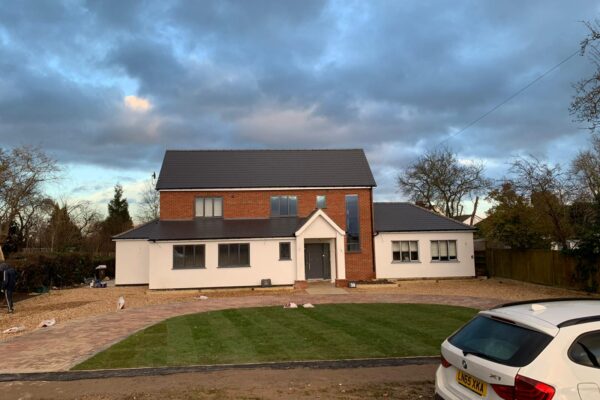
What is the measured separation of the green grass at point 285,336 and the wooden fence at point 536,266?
9.15 metres

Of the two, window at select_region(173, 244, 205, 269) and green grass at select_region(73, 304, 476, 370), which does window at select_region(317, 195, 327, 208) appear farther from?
green grass at select_region(73, 304, 476, 370)

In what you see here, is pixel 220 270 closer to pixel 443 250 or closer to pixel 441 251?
pixel 441 251

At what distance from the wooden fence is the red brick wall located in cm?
810

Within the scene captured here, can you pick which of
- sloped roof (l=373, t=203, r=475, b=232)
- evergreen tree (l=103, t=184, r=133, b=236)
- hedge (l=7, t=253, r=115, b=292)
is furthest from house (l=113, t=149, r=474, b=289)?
evergreen tree (l=103, t=184, r=133, b=236)

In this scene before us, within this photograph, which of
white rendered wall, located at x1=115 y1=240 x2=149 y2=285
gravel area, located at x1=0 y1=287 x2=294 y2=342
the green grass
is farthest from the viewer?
white rendered wall, located at x1=115 y1=240 x2=149 y2=285

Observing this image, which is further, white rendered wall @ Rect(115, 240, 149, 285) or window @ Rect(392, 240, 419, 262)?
window @ Rect(392, 240, 419, 262)

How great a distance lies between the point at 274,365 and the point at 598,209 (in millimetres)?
18962

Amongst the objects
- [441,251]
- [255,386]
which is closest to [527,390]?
[255,386]

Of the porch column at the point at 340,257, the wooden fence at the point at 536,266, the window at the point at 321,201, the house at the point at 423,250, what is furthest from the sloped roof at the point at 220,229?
the wooden fence at the point at 536,266

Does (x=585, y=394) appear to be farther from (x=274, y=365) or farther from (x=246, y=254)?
A: (x=246, y=254)

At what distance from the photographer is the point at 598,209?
2188 centimetres

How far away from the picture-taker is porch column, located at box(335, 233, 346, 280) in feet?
93.2

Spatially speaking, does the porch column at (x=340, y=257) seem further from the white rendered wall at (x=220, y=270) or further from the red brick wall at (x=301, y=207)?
the white rendered wall at (x=220, y=270)

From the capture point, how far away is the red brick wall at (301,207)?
2997cm
